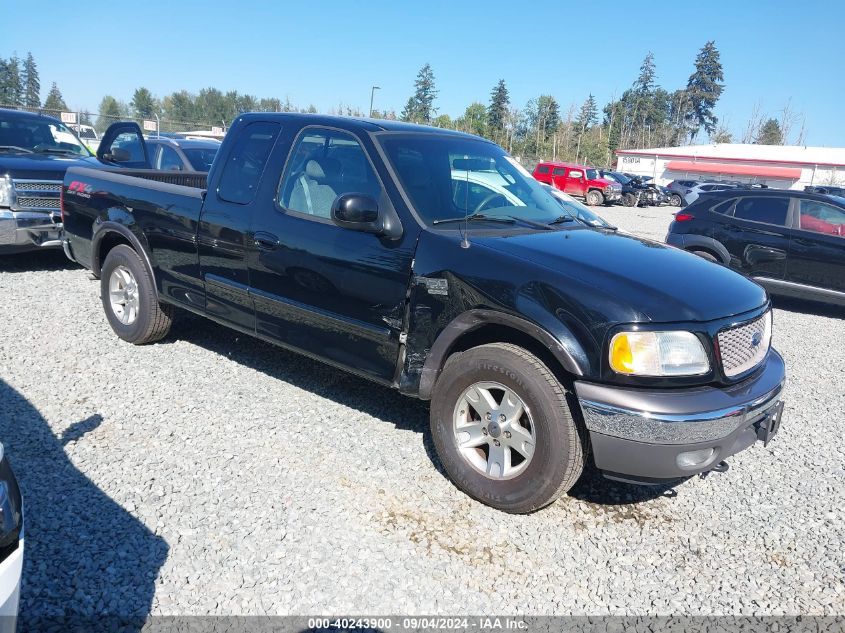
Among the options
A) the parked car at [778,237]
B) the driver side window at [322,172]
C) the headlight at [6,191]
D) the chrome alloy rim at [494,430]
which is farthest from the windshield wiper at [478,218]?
the headlight at [6,191]

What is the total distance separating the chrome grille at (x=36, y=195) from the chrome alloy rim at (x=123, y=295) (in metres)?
2.81

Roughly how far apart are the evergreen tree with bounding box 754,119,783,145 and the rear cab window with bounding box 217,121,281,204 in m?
102

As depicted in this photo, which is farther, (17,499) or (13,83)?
(13,83)

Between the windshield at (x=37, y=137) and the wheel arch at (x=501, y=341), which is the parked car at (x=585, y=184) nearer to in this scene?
the windshield at (x=37, y=137)

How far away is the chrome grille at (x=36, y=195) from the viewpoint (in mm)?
7676

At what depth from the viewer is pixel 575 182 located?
104 feet

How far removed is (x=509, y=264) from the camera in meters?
3.36

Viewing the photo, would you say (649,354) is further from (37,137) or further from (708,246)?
(37,137)

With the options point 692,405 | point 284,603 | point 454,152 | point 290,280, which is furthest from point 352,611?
point 454,152

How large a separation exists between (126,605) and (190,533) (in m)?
0.51

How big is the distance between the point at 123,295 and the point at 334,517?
11.3ft

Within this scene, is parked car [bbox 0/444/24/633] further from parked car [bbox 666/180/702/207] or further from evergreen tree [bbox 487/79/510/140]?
evergreen tree [bbox 487/79/510/140]

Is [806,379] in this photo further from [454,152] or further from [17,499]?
[17,499]

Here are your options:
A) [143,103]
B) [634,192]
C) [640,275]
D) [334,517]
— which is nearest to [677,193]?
[634,192]
